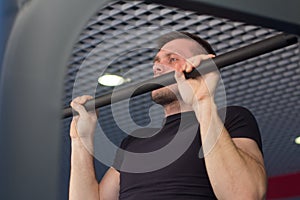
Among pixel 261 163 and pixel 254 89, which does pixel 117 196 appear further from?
pixel 254 89

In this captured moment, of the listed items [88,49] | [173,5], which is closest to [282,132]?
[88,49]

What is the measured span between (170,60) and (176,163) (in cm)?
22

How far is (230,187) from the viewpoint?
3.57ft

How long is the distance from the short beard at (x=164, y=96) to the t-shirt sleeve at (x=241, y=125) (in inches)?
5.7

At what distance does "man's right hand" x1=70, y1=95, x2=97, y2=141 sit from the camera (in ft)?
3.70

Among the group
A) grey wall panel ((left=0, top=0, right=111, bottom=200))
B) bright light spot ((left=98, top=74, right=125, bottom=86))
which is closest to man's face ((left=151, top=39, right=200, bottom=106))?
grey wall panel ((left=0, top=0, right=111, bottom=200))

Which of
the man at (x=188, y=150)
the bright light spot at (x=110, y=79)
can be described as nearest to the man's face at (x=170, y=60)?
the man at (x=188, y=150)

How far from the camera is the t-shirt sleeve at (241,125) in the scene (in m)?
1.18

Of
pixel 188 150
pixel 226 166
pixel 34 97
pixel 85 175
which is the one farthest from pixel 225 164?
pixel 34 97

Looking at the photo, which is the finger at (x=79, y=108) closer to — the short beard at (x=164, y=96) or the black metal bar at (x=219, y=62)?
the black metal bar at (x=219, y=62)

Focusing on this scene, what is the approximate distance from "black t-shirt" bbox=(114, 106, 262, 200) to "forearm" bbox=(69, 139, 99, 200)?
0.28 feet

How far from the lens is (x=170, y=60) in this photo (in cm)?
125

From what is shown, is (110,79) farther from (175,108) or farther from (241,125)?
(241,125)

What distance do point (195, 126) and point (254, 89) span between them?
1690 mm
